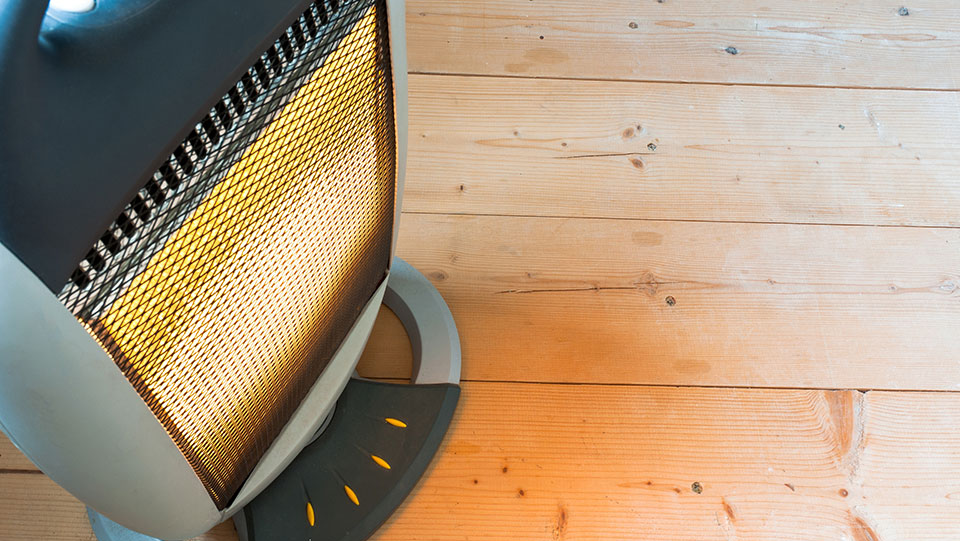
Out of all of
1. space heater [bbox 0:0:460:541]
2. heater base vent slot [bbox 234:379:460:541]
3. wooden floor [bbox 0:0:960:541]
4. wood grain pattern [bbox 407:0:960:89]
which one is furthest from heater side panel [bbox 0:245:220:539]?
wood grain pattern [bbox 407:0:960:89]

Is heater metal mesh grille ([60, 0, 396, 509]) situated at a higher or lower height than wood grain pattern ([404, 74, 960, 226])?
higher

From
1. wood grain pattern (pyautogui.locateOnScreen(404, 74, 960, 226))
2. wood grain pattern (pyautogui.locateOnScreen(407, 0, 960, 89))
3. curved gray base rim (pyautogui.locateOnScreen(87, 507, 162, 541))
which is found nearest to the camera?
curved gray base rim (pyautogui.locateOnScreen(87, 507, 162, 541))

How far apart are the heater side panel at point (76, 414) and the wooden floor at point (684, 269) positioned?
40 centimetres

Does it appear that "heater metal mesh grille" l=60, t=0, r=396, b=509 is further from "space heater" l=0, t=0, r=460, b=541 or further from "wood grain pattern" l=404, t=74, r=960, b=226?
"wood grain pattern" l=404, t=74, r=960, b=226

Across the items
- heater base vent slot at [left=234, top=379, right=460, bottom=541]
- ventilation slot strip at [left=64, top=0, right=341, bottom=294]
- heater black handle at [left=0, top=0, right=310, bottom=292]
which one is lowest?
heater base vent slot at [left=234, top=379, right=460, bottom=541]

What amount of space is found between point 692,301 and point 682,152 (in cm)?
25

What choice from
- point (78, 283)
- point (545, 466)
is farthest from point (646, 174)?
point (78, 283)

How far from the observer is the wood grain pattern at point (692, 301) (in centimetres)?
92

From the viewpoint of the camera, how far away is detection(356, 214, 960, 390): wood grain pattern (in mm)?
921

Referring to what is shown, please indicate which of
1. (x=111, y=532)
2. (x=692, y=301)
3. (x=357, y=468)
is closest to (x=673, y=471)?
(x=692, y=301)

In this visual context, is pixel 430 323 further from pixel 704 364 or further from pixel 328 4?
pixel 328 4

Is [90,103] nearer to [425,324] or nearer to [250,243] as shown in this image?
[250,243]

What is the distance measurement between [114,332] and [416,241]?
0.65m

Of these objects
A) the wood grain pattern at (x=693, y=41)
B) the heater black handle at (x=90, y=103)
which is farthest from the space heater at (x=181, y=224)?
the wood grain pattern at (x=693, y=41)
